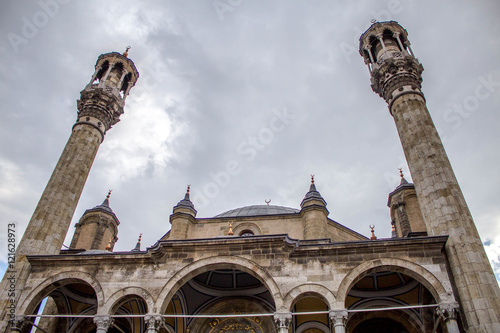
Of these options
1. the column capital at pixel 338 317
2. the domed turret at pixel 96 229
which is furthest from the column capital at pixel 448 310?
the domed turret at pixel 96 229

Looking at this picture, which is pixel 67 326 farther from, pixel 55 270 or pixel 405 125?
pixel 405 125

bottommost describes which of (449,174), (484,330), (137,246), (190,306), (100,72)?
(484,330)

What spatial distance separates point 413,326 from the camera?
11906mm

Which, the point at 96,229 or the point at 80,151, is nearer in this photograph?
the point at 80,151

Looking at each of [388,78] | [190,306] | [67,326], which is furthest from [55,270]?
[388,78]

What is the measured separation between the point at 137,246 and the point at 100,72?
35.3 ft

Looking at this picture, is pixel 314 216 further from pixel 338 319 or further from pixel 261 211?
pixel 338 319

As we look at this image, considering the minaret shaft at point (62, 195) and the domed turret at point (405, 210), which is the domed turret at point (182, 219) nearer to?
the minaret shaft at point (62, 195)

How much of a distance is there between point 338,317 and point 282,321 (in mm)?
1453

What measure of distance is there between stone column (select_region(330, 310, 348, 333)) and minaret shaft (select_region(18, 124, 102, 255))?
10.1 meters

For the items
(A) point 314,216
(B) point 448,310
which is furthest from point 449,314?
(A) point 314,216

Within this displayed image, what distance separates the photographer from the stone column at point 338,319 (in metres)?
9.34

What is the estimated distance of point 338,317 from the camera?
940 centimetres

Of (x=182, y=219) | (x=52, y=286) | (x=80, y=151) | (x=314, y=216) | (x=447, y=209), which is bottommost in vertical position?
(x=52, y=286)
